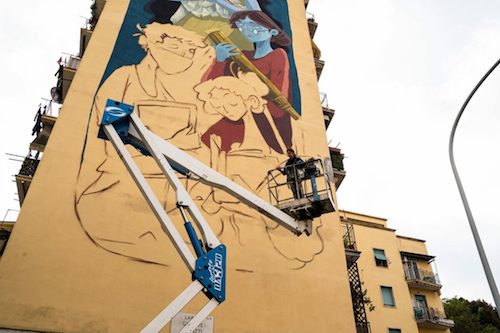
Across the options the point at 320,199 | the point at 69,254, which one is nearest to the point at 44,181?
the point at 69,254

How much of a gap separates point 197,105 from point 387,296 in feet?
54.5

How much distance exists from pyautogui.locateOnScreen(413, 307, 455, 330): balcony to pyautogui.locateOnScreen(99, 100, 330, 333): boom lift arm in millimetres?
19040

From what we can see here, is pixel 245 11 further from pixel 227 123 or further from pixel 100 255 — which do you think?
pixel 100 255

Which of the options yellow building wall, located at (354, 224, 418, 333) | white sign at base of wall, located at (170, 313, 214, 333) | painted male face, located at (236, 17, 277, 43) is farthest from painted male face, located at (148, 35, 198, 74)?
yellow building wall, located at (354, 224, 418, 333)

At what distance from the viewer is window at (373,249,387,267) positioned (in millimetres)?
25125

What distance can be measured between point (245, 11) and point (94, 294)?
1587 cm

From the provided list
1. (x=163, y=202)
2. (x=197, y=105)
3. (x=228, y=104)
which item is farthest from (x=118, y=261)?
(x=228, y=104)

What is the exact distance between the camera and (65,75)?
1741cm

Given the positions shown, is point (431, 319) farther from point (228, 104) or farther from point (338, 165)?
point (228, 104)

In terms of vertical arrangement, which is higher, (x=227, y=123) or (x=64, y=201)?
(x=227, y=123)

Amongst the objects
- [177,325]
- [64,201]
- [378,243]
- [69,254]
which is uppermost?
[378,243]

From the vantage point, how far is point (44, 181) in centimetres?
1205

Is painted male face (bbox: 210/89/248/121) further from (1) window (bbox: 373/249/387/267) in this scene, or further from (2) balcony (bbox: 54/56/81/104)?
(1) window (bbox: 373/249/387/267)

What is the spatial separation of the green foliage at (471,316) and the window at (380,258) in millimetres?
15381
